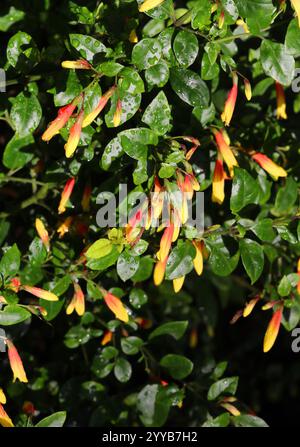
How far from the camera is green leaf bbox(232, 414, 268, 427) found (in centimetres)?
200

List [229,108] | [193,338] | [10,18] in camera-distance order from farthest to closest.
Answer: [193,338]
[10,18]
[229,108]

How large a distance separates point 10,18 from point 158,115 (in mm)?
554


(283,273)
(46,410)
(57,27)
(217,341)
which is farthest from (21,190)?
(217,341)

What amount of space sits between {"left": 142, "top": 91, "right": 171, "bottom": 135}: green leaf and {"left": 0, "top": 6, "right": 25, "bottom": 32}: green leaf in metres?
0.52

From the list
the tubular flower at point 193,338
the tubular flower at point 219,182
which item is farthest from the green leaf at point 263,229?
the tubular flower at point 193,338

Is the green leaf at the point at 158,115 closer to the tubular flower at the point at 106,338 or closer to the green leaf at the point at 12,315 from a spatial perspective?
the green leaf at the point at 12,315

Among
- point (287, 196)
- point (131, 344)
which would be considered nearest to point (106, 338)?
point (131, 344)

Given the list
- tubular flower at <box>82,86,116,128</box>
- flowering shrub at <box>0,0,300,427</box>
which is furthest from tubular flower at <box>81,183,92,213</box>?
tubular flower at <box>82,86,116,128</box>

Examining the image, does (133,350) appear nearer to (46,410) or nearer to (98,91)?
(46,410)

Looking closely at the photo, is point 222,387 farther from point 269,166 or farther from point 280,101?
point 280,101

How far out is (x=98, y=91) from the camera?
1.54 meters

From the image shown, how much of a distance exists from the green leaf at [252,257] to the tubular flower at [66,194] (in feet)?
1.37

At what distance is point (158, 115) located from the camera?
5.23ft
